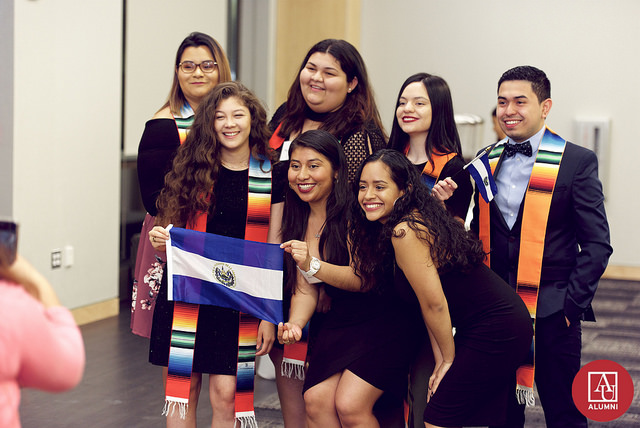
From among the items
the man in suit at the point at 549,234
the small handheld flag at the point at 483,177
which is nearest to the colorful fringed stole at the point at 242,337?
the small handheld flag at the point at 483,177

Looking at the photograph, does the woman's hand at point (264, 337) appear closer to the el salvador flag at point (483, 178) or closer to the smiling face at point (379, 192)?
the smiling face at point (379, 192)

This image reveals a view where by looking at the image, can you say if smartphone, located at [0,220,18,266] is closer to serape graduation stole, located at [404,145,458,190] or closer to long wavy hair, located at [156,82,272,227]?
long wavy hair, located at [156,82,272,227]

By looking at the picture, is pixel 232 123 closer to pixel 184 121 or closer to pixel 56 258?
pixel 184 121

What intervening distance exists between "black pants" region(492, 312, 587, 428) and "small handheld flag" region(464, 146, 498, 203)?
0.56 meters

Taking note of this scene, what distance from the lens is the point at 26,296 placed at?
1732mm

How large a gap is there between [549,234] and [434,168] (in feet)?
1.78

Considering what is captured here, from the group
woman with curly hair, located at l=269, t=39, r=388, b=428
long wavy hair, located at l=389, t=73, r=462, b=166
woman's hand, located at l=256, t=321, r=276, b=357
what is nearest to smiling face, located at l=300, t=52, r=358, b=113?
woman with curly hair, located at l=269, t=39, r=388, b=428

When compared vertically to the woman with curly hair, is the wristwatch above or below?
below

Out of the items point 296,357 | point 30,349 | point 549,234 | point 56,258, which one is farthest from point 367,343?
point 56,258

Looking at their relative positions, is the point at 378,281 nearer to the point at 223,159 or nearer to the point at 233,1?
the point at 223,159

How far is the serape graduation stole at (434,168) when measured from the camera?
328 cm

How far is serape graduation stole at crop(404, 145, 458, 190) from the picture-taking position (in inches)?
129

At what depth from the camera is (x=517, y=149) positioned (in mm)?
3334

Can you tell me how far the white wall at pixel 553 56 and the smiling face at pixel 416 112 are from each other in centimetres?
734
